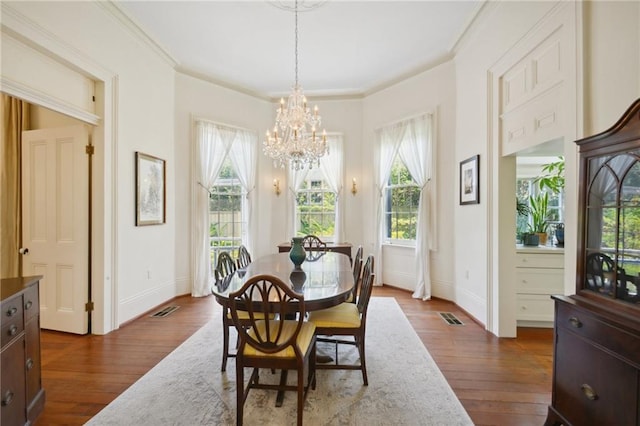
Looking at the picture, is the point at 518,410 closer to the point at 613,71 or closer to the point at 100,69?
the point at 613,71

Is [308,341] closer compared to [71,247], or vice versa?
[308,341]

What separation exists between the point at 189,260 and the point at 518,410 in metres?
4.39

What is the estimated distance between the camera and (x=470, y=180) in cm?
367

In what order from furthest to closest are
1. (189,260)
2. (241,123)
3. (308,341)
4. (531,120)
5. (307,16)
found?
(241,123)
(189,260)
(307,16)
(531,120)
(308,341)

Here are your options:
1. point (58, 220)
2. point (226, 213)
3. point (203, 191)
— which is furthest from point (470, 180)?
point (58, 220)

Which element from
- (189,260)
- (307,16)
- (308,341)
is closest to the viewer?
(308,341)

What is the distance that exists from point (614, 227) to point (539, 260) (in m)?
2.00

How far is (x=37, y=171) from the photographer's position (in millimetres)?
3211

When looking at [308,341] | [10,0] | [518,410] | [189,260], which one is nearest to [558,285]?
[518,410]

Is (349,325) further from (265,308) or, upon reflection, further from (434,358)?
(434,358)

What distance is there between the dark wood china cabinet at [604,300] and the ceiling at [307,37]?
257 cm

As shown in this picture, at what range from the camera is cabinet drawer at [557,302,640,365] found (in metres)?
1.29

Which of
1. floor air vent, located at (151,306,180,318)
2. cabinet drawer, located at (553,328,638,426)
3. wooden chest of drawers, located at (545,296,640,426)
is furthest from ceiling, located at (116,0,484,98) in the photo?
floor air vent, located at (151,306,180,318)

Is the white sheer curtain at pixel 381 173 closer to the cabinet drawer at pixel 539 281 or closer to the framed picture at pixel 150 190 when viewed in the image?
the cabinet drawer at pixel 539 281
